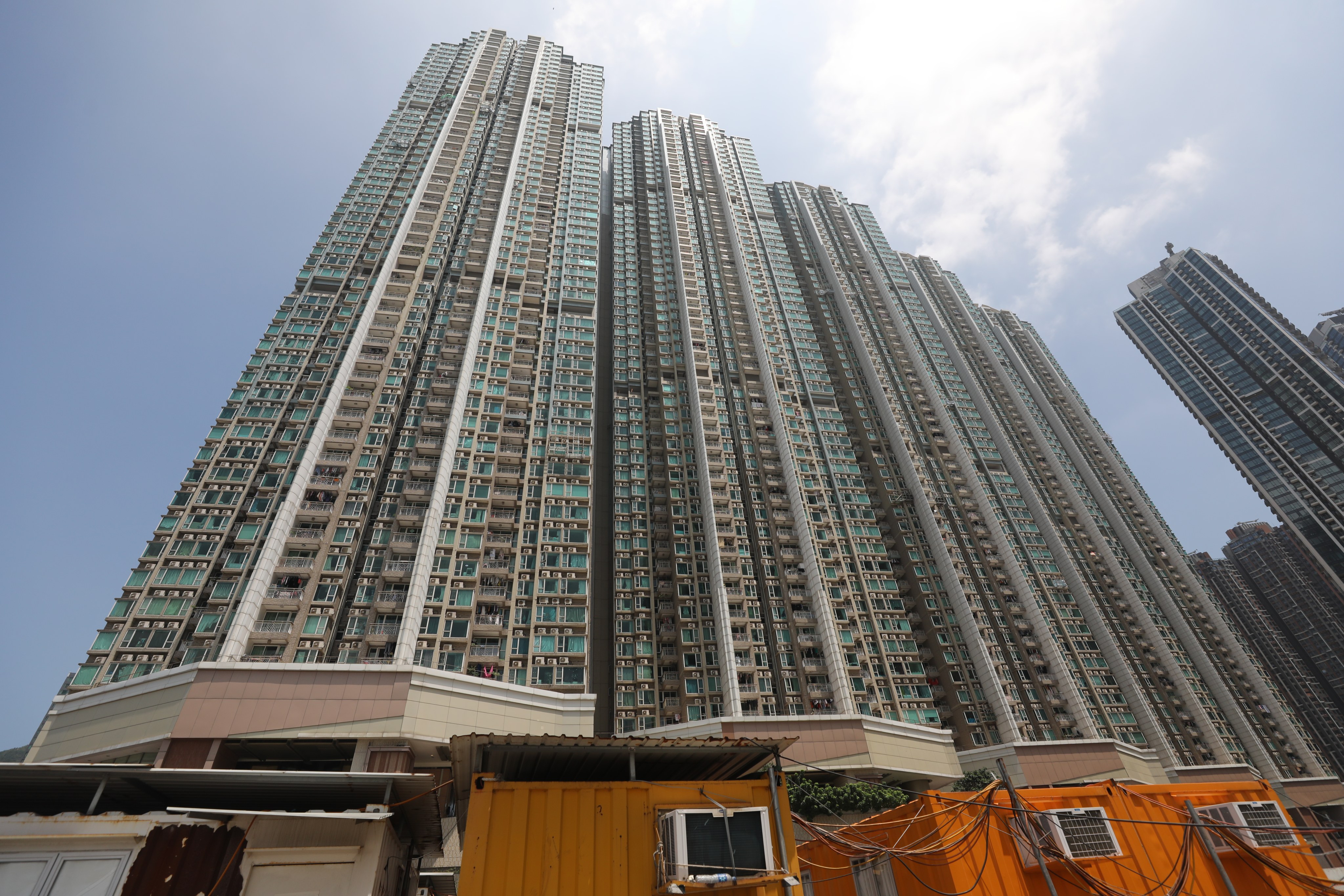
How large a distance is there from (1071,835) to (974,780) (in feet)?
130

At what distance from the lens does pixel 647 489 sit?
210 ft

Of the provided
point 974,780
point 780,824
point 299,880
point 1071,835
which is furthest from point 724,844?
point 974,780

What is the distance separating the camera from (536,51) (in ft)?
308

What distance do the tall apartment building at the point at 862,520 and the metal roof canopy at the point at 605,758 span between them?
3695 cm

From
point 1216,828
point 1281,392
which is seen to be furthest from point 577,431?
point 1281,392

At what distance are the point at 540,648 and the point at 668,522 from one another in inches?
924

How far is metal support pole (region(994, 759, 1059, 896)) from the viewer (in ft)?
37.8

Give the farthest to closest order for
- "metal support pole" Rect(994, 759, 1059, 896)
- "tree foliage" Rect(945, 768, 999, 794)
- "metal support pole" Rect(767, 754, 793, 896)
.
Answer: "tree foliage" Rect(945, 768, 999, 794), "metal support pole" Rect(994, 759, 1059, 896), "metal support pole" Rect(767, 754, 793, 896)

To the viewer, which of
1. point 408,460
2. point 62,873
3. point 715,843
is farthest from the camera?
point 408,460

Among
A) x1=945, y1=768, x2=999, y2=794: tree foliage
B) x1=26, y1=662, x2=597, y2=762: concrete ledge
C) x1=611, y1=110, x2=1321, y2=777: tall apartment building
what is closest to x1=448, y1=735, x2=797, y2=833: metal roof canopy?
x1=26, y1=662, x2=597, y2=762: concrete ledge

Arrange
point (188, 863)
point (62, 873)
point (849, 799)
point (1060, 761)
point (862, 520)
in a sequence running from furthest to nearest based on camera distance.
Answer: point (862, 520)
point (1060, 761)
point (849, 799)
point (188, 863)
point (62, 873)

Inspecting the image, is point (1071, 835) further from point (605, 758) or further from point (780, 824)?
point (605, 758)

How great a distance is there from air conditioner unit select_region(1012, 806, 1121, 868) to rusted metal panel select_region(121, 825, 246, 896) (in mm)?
15734

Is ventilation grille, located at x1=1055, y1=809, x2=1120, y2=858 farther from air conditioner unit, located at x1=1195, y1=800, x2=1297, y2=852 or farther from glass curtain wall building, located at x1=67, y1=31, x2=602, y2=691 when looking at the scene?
glass curtain wall building, located at x1=67, y1=31, x2=602, y2=691
